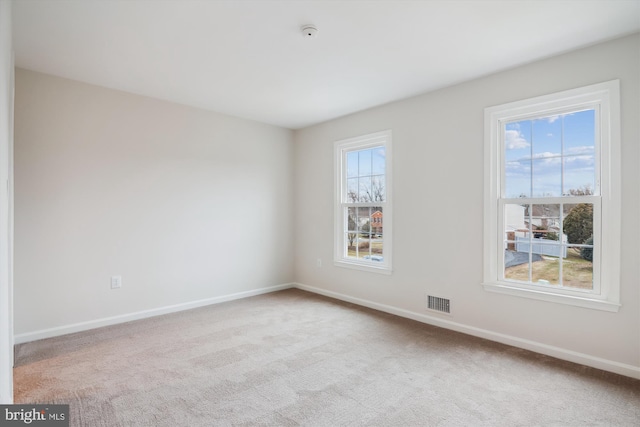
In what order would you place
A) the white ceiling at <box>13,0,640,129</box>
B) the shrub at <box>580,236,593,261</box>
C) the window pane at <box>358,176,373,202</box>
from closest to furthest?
the white ceiling at <box>13,0,640,129</box>
the shrub at <box>580,236,593,261</box>
the window pane at <box>358,176,373,202</box>

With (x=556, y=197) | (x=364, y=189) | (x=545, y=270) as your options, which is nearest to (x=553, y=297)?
(x=545, y=270)

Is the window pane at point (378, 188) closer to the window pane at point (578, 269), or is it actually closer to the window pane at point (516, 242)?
the window pane at point (516, 242)

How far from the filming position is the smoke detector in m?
2.44

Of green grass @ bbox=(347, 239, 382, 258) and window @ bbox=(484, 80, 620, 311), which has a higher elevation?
window @ bbox=(484, 80, 620, 311)

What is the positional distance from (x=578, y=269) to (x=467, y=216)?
999mm

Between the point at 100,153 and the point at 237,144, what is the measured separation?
1.69 m

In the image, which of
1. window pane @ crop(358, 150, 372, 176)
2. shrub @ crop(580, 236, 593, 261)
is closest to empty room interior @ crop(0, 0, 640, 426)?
shrub @ crop(580, 236, 593, 261)

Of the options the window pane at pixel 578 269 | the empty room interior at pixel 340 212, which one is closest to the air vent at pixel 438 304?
the empty room interior at pixel 340 212

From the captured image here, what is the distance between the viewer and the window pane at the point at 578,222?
9.07 ft

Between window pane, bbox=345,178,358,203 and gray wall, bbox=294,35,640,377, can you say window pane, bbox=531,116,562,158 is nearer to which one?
gray wall, bbox=294,35,640,377

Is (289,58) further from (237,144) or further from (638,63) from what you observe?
(638,63)

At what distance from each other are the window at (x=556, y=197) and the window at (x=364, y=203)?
124cm

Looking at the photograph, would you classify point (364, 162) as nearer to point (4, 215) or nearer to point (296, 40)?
point (296, 40)

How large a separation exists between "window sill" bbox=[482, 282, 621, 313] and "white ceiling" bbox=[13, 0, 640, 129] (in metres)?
2.04
